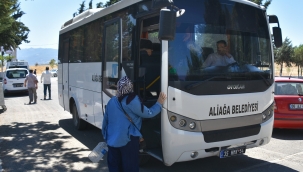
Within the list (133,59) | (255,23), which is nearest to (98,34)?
(133,59)

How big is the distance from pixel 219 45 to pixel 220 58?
8.6 inches

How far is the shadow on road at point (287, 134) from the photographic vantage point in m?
8.20

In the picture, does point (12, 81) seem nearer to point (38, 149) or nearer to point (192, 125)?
point (38, 149)

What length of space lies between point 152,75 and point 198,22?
1.25 m

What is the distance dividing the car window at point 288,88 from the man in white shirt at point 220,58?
3.98m

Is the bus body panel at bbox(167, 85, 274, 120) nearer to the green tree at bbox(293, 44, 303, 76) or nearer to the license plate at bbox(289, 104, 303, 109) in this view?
the license plate at bbox(289, 104, 303, 109)

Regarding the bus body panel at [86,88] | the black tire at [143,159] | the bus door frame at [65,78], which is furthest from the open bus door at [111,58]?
the bus door frame at [65,78]

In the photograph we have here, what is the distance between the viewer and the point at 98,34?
7.20 m

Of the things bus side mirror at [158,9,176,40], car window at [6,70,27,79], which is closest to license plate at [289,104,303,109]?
bus side mirror at [158,9,176,40]

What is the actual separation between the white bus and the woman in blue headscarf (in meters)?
0.80

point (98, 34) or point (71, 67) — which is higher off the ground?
point (98, 34)

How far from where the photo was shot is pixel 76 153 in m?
7.01

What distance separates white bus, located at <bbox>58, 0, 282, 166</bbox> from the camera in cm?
470

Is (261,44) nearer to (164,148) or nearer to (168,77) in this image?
(168,77)
